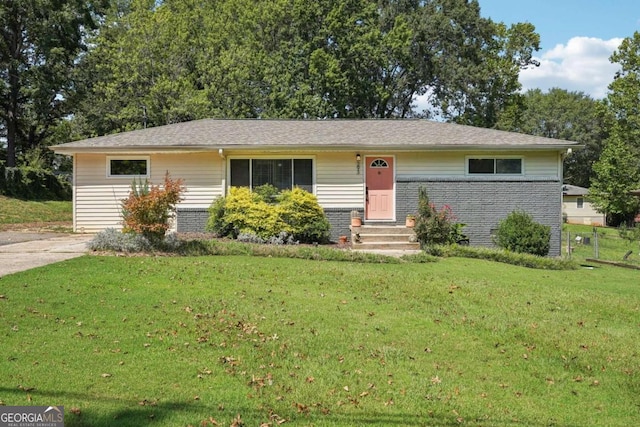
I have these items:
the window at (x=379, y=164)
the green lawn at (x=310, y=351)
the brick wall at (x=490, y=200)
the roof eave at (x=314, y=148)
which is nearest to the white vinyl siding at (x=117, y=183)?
the roof eave at (x=314, y=148)

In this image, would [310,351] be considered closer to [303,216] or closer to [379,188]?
[303,216]

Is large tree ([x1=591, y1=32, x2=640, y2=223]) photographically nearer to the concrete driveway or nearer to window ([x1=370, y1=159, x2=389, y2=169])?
window ([x1=370, y1=159, x2=389, y2=169])

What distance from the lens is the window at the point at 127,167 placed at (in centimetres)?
1583

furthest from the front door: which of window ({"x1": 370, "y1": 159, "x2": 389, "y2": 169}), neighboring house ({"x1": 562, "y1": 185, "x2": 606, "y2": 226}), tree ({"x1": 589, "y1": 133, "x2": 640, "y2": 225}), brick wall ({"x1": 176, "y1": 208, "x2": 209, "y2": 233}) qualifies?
neighboring house ({"x1": 562, "y1": 185, "x2": 606, "y2": 226})

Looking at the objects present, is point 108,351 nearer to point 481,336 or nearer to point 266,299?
point 266,299

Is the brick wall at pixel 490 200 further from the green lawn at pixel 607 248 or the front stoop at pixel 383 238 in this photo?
the green lawn at pixel 607 248

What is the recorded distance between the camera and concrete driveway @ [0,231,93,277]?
915 cm

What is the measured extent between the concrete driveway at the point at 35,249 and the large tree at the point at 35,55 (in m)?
15.9

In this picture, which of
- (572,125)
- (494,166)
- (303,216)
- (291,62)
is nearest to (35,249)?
(303,216)

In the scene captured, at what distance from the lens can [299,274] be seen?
354 inches

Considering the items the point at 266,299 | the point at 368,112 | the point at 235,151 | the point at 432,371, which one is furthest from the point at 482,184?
the point at 368,112

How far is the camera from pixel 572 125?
174 feet

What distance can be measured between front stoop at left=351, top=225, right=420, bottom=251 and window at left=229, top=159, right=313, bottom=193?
8.16ft

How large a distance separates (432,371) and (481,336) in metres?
1.35
